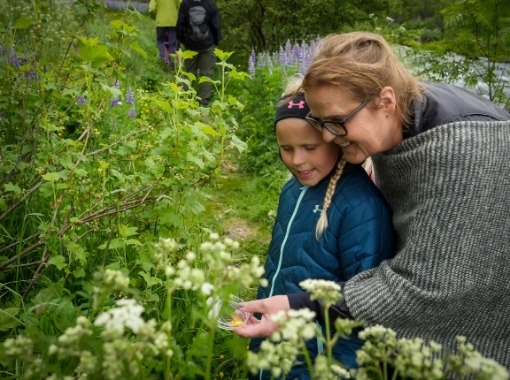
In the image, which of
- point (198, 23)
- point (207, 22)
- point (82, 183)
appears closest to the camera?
point (82, 183)

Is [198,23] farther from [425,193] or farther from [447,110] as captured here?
[425,193]

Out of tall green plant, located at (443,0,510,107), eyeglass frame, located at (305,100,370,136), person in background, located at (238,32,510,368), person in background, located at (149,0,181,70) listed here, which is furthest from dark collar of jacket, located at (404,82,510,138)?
person in background, located at (149,0,181,70)

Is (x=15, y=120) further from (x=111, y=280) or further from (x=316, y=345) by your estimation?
→ (x=111, y=280)

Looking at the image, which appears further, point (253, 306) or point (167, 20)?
point (167, 20)

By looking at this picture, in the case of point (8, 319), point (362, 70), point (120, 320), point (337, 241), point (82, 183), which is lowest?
point (8, 319)

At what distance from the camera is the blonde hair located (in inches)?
68.7

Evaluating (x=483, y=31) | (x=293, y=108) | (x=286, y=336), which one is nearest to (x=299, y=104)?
(x=293, y=108)

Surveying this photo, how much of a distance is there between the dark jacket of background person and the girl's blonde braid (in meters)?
5.66

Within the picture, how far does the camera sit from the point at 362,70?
5.75 feet

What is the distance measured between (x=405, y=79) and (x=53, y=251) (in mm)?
1408

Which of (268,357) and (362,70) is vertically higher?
(362,70)

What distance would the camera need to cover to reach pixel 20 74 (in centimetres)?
264

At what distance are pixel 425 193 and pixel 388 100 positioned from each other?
0.32 meters

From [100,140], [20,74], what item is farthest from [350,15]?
[20,74]
